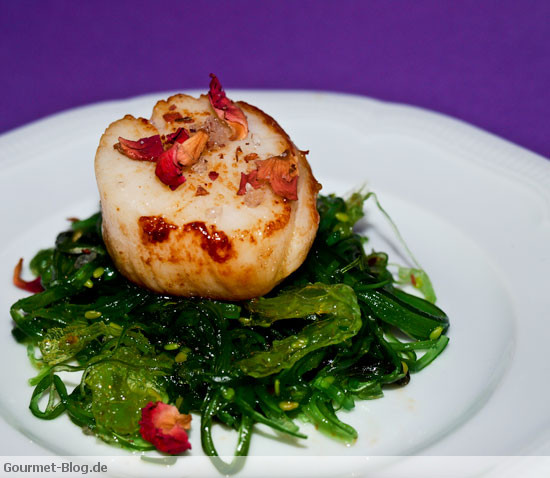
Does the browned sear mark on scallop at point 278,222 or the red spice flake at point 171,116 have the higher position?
the red spice flake at point 171,116

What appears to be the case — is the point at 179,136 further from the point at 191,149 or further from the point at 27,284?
the point at 27,284

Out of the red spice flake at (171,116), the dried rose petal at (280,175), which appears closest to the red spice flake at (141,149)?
the red spice flake at (171,116)

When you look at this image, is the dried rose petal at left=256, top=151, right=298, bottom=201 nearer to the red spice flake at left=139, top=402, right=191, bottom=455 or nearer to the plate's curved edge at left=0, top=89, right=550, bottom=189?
the red spice flake at left=139, top=402, right=191, bottom=455

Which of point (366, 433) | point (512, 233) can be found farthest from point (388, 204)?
point (366, 433)

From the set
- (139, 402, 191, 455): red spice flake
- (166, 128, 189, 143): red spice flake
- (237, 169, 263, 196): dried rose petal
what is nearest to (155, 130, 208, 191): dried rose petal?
(166, 128, 189, 143): red spice flake

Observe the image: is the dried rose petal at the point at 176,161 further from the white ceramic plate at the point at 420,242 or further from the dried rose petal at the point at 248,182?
the white ceramic plate at the point at 420,242
